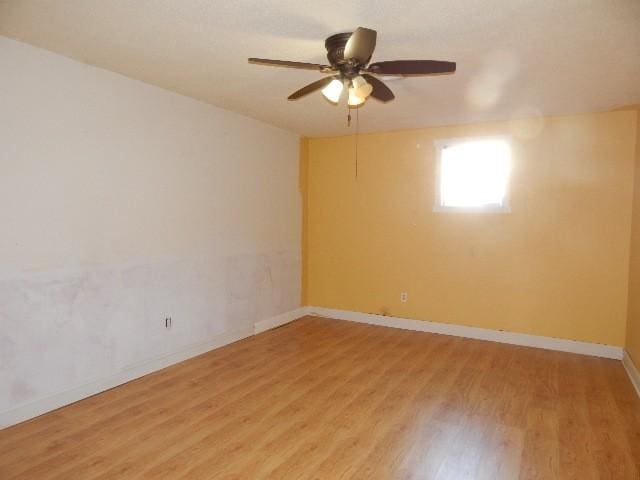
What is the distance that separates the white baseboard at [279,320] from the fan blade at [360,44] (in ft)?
11.0

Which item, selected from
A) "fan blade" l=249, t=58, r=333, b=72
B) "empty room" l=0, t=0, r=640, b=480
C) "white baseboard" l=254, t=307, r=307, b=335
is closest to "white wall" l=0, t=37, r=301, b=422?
"empty room" l=0, t=0, r=640, b=480

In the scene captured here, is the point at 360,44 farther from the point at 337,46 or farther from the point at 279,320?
the point at 279,320

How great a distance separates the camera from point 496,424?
2.65 m

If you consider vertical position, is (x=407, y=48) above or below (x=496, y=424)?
above

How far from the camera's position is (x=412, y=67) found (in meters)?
2.21

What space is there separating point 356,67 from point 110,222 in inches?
86.9

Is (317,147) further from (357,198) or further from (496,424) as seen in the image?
(496,424)

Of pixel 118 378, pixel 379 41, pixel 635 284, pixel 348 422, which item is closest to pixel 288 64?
pixel 379 41

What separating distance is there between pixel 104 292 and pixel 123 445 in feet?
3.94

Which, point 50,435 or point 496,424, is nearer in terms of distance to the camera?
point 50,435

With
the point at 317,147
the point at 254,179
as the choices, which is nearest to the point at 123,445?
the point at 254,179

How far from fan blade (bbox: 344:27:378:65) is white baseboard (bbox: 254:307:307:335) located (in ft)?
11.0

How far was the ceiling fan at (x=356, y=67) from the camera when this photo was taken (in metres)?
2.04

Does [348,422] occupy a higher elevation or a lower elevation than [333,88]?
lower
